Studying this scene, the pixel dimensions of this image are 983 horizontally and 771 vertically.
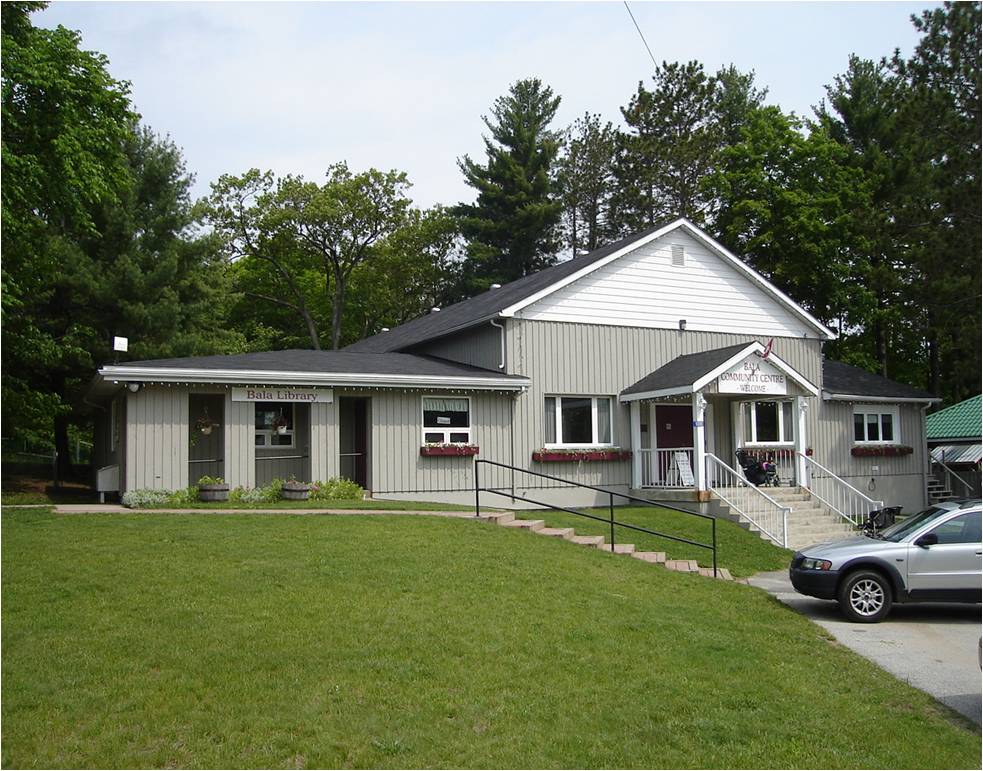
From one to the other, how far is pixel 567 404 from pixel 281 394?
7.10m

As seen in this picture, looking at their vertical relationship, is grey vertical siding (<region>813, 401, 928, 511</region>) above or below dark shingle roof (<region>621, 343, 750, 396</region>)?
below

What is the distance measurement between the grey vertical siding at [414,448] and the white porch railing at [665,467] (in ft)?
11.8

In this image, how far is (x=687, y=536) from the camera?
17688 millimetres

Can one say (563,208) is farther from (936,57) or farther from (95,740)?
(95,740)

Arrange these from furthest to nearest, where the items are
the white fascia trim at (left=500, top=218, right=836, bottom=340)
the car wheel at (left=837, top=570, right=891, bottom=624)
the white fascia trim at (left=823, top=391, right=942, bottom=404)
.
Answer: the white fascia trim at (left=823, top=391, right=942, bottom=404)
the white fascia trim at (left=500, top=218, right=836, bottom=340)
the car wheel at (left=837, top=570, right=891, bottom=624)

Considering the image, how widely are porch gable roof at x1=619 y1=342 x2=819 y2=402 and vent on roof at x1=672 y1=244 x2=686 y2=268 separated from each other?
8.29 feet

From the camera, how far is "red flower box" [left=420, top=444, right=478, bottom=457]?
2017 centimetres

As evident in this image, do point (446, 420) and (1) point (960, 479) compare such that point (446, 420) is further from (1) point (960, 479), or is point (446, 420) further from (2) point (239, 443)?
(1) point (960, 479)

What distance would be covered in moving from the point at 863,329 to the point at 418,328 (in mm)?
22214

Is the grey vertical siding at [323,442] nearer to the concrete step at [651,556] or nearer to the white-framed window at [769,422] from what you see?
the concrete step at [651,556]

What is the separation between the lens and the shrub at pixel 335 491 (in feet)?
59.8

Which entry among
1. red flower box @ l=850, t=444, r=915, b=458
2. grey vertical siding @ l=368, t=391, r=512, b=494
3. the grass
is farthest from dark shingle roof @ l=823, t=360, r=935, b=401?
grey vertical siding @ l=368, t=391, r=512, b=494

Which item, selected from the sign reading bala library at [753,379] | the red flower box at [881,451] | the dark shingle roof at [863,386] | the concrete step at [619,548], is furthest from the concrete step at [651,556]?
the red flower box at [881,451]

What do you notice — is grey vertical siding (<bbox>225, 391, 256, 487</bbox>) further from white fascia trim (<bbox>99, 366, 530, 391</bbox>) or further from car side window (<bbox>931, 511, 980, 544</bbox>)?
car side window (<bbox>931, 511, 980, 544</bbox>)
